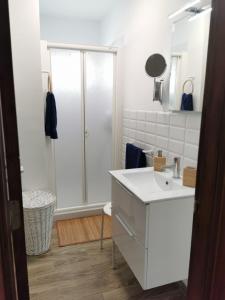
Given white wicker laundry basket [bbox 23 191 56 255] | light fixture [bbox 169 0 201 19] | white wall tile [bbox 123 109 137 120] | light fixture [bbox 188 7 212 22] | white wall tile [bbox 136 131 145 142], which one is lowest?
white wicker laundry basket [bbox 23 191 56 255]

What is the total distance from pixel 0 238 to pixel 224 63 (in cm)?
76

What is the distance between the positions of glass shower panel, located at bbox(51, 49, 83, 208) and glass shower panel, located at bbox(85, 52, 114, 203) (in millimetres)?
99

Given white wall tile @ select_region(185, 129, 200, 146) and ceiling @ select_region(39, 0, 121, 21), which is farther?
ceiling @ select_region(39, 0, 121, 21)

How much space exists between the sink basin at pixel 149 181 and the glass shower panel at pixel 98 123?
1184mm

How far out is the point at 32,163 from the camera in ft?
7.98

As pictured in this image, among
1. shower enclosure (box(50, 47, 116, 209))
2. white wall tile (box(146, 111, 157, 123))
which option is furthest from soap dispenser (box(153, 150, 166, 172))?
shower enclosure (box(50, 47, 116, 209))

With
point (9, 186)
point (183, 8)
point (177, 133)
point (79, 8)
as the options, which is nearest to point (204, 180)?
point (9, 186)

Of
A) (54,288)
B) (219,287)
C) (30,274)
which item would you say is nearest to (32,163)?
(30,274)

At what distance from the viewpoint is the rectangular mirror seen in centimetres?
151

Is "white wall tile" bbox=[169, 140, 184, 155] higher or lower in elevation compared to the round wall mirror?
lower

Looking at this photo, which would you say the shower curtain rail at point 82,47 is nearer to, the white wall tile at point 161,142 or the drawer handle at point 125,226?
the white wall tile at point 161,142

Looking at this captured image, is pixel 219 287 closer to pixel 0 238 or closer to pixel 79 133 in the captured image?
pixel 0 238

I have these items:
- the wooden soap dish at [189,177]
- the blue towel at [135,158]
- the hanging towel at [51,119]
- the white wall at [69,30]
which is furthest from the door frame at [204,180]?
the white wall at [69,30]

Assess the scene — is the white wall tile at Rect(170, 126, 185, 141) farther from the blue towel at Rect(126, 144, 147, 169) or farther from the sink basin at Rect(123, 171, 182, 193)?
the blue towel at Rect(126, 144, 147, 169)
